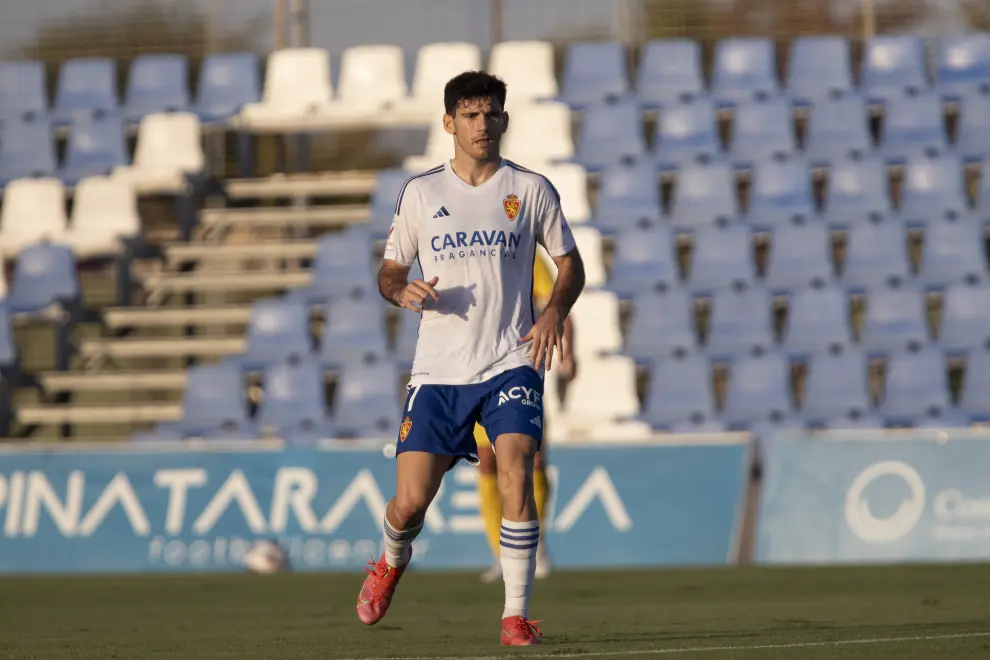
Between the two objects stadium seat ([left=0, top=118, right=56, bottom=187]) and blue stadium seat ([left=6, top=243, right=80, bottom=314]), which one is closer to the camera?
blue stadium seat ([left=6, top=243, right=80, bottom=314])

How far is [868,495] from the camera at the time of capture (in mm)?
12656

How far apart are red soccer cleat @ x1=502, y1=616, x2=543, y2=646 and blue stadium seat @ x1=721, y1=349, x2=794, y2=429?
8.70 m

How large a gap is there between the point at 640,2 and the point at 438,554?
8.20 metres

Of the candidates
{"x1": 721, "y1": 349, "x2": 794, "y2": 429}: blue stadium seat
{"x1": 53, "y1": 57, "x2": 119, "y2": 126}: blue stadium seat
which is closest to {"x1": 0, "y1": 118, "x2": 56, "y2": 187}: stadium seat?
{"x1": 53, "y1": 57, "x2": 119, "y2": 126}: blue stadium seat

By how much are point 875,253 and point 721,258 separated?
4.94 feet

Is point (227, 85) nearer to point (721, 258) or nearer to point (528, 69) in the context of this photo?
point (528, 69)

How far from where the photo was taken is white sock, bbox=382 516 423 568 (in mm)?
6492

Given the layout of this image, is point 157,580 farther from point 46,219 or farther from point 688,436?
point 46,219

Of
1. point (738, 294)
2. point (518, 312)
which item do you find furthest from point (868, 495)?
point (518, 312)

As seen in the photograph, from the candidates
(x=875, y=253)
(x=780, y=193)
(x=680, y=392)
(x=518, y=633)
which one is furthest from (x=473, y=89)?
(x=780, y=193)

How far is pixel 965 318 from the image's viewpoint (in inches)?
600

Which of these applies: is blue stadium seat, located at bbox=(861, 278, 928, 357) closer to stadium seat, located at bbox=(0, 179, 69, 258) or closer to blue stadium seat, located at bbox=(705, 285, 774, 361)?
blue stadium seat, located at bbox=(705, 285, 774, 361)

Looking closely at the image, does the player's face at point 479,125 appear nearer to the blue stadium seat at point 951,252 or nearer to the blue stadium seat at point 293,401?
the blue stadium seat at point 293,401

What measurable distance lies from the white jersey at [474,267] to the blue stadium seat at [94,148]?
1306 cm
